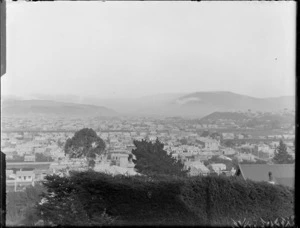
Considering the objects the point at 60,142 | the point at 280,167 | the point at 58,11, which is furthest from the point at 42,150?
the point at 280,167

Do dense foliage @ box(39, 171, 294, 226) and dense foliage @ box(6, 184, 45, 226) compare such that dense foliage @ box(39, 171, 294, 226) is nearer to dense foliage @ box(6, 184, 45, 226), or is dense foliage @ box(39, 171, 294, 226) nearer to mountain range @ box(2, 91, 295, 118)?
dense foliage @ box(6, 184, 45, 226)

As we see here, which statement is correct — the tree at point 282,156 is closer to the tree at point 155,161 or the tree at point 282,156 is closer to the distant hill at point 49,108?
the tree at point 155,161

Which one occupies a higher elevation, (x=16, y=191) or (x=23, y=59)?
(x=23, y=59)

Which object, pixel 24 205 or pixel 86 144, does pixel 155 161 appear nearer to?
pixel 86 144

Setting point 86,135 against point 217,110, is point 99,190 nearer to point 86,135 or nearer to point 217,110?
point 86,135

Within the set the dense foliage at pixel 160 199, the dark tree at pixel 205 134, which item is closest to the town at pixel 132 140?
the dark tree at pixel 205 134

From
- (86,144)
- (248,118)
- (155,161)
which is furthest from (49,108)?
(248,118)
